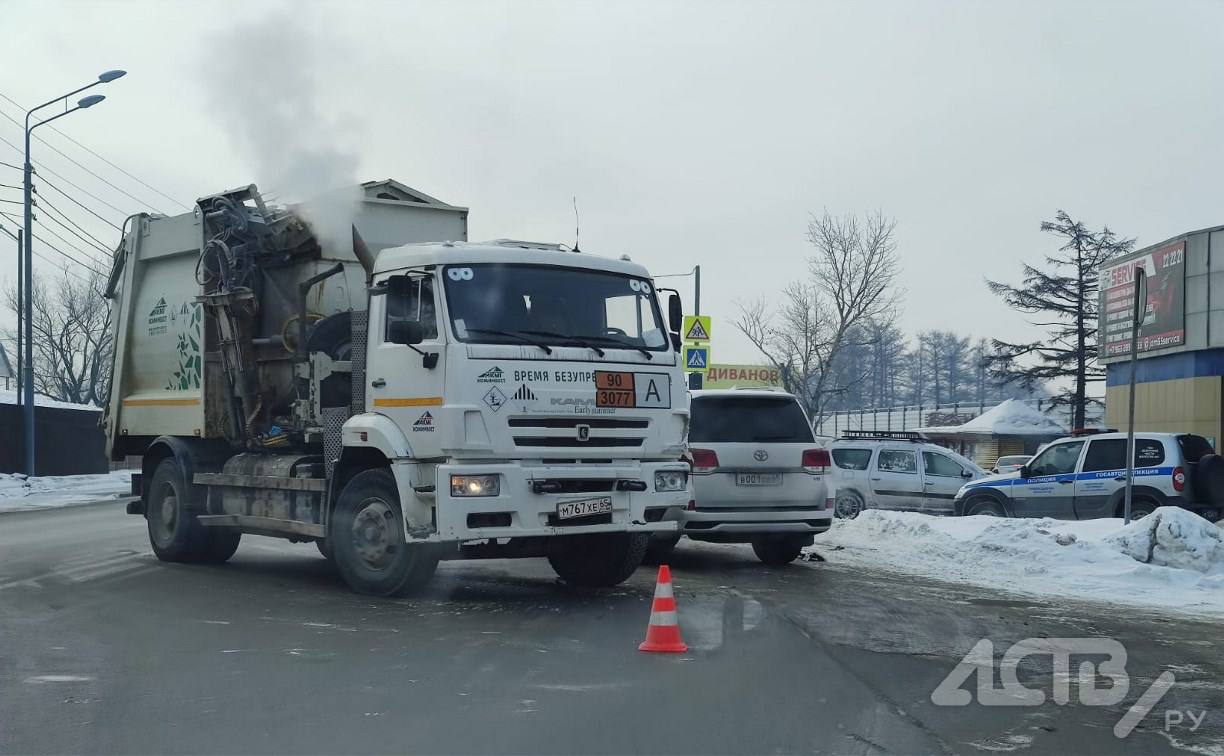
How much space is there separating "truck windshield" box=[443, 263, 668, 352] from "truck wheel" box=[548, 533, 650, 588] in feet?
6.02

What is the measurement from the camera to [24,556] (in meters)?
14.3

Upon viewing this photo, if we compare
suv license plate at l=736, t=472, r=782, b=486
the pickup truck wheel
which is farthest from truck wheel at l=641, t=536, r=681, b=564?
the pickup truck wheel

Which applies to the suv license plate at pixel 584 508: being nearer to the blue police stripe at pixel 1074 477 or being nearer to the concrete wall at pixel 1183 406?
the blue police stripe at pixel 1074 477

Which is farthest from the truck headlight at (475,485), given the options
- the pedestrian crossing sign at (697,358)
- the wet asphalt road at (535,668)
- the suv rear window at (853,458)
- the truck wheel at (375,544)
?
the pedestrian crossing sign at (697,358)

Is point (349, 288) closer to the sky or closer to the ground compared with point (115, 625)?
closer to the sky

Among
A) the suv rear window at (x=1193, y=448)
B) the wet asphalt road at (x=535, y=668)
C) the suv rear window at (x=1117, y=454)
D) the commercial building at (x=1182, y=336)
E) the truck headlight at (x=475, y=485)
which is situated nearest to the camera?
the wet asphalt road at (x=535, y=668)

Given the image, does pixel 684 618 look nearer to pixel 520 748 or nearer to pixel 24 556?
pixel 520 748

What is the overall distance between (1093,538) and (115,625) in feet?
35.7

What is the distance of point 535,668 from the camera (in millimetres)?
7293

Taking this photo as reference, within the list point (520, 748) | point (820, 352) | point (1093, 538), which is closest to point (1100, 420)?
point (820, 352)

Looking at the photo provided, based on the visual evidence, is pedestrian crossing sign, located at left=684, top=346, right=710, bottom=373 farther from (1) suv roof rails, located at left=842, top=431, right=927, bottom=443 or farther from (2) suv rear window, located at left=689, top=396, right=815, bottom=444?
(2) suv rear window, located at left=689, top=396, right=815, bottom=444

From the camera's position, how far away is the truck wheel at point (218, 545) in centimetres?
1320

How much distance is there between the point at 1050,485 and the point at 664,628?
12.3 m

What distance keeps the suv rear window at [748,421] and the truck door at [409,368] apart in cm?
417
